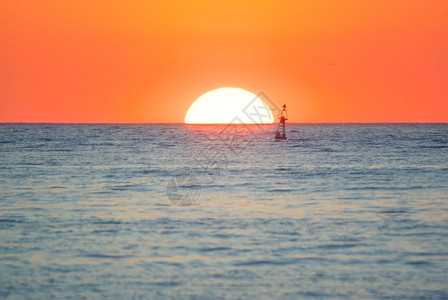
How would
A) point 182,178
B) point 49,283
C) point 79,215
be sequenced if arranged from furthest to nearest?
point 182,178 → point 79,215 → point 49,283

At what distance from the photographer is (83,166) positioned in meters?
62.6

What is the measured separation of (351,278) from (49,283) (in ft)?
22.4

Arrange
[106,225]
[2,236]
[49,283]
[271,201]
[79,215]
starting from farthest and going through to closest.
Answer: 1. [271,201]
2. [79,215]
3. [106,225]
4. [2,236]
5. [49,283]

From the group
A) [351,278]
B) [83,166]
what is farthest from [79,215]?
[83,166]

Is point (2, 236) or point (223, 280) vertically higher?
point (2, 236)

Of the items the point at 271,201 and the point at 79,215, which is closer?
the point at 79,215

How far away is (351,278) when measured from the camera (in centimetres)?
1823

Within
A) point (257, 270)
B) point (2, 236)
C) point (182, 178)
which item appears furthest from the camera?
point (182, 178)

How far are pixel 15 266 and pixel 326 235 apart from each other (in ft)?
31.3

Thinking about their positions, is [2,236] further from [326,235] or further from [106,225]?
[326,235]

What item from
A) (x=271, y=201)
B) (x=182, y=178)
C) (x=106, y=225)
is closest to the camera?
(x=106, y=225)

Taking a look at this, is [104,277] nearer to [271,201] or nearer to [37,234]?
[37,234]

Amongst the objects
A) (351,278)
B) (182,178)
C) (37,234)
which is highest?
(182,178)

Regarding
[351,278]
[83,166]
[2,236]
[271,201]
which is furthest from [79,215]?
[83,166]
